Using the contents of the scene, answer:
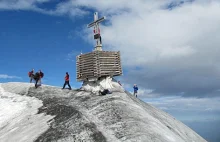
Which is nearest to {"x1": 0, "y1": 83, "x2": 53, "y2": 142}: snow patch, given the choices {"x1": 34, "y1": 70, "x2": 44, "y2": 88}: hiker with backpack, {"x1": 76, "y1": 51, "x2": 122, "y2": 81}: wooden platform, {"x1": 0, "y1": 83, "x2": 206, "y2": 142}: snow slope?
Answer: {"x1": 0, "y1": 83, "x2": 206, "y2": 142}: snow slope

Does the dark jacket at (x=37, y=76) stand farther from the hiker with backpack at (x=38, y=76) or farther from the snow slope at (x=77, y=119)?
the snow slope at (x=77, y=119)

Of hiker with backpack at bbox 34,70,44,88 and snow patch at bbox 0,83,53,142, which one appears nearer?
snow patch at bbox 0,83,53,142

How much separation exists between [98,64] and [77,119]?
41.5ft

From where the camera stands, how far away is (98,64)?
125 feet

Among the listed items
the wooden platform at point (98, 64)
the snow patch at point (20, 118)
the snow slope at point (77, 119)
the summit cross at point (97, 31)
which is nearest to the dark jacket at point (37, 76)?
the snow slope at point (77, 119)

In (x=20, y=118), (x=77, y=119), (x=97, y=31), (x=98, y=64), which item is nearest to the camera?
(x=77, y=119)

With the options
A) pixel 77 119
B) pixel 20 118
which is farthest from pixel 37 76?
pixel 77 119

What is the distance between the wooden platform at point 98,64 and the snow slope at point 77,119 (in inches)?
107

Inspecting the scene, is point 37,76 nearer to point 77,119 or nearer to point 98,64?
point 98,64

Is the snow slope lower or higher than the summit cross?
lower

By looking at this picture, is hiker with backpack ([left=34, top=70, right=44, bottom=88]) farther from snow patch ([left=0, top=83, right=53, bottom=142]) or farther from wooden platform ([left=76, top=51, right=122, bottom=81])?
wooden platform ([left=76, top=51, right=122, bottom=81])

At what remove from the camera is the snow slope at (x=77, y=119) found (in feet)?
76.0

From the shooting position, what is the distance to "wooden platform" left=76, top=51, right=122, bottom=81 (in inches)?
1501

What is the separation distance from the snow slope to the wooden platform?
273cm
